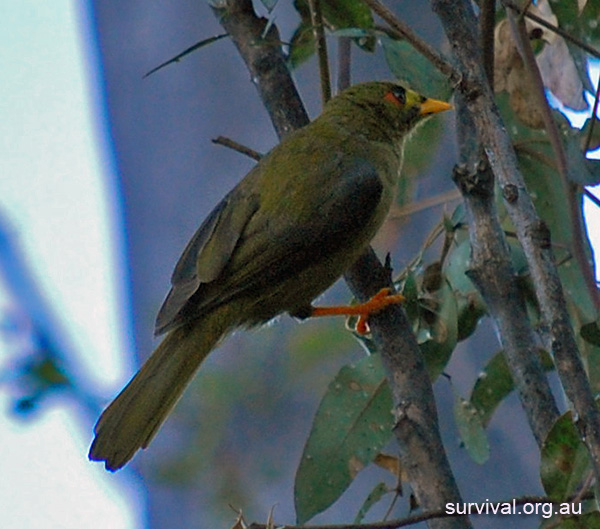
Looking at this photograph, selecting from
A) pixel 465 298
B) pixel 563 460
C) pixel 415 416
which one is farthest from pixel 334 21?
pixel 563 460

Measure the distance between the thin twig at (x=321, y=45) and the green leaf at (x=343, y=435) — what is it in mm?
773

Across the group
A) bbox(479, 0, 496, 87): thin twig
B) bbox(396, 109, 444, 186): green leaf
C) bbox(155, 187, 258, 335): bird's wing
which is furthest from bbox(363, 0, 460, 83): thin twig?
bbox(396, 109, 444, 186): green leaf

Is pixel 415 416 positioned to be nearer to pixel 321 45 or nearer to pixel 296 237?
pixel 321 45

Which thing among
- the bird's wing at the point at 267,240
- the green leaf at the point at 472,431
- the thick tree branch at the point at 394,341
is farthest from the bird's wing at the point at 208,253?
the green leaf at the point at 472,431

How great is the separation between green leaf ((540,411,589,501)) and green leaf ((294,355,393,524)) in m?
0.72

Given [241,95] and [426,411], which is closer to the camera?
[426,411]

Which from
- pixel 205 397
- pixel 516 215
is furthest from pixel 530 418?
pixel 205 397

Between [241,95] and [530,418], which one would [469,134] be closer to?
[530,418]

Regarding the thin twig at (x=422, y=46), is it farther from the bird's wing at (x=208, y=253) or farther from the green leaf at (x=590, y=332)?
the bird's wing at (x=208, y=253)

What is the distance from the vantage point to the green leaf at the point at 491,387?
10.9ft

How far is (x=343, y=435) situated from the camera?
319 cm

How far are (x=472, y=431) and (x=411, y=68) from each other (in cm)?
103

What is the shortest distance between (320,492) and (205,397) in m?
3.42

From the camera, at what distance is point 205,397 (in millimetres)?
6457
